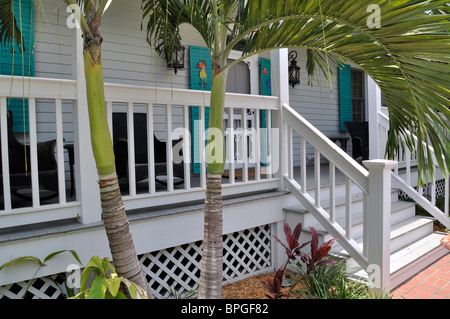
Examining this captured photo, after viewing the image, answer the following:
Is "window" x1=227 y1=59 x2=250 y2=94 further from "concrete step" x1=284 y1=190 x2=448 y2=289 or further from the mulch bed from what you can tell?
the mulch bed

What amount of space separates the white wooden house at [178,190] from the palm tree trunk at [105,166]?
1.32 ft

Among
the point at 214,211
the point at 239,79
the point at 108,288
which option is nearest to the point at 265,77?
the point at 239,79

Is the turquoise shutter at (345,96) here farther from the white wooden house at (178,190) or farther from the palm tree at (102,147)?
the palm tree at (102,147)

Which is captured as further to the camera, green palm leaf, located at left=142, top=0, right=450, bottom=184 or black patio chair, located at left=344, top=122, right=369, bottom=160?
black patio chair, located at left=344, top=122, right=369, bottom=160

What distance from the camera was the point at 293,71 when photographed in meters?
6.29

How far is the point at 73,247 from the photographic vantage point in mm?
2232

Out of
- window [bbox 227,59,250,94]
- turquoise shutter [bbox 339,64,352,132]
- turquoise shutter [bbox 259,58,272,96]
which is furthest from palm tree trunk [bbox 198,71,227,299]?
turquoise shutter [bbox 339,64,352,132]

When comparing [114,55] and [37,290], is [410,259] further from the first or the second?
[114,55]

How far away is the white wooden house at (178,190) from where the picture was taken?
7.21ft

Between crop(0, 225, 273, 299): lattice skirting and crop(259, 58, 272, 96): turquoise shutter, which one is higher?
crop(259, 58, 272, 96): turquoise shutter

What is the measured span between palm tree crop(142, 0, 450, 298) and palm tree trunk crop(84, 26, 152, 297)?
0.42 m

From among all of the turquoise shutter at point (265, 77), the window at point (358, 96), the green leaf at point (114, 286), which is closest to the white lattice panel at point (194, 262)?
the green leaf at point (114, 286)

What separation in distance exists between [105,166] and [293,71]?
17.1 ft

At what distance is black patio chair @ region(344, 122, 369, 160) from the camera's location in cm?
598
